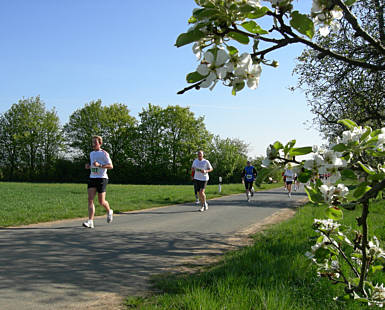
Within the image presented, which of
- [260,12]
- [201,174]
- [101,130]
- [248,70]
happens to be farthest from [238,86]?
[101,130]

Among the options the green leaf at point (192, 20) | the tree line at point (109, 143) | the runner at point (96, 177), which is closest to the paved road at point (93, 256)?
the runner at point (96, 177)

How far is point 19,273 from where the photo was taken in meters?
4.20

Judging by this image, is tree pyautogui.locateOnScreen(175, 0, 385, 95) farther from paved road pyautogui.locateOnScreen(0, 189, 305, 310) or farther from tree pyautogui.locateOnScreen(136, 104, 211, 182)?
tree pyautogui.locateOnScreen(136, 104, 211, 182)

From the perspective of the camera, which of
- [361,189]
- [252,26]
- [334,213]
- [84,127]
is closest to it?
[252,26]

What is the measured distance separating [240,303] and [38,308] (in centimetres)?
193

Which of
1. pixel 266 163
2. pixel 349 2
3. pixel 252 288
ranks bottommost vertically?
pixel 252 288

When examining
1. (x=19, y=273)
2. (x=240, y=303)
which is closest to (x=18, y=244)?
(x=19, y=273)

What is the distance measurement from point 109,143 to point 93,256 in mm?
51515

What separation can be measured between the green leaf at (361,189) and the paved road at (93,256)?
2761mm

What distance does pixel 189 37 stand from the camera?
121 cm

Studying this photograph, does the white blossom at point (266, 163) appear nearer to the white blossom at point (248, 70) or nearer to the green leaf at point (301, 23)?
the white blossom at point (248, 70)

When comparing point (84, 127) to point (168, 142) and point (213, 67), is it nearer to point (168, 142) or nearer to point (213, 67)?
point (168, 142)

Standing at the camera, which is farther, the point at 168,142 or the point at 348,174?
the point at 168,142

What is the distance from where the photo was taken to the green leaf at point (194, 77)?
120 centimetres
